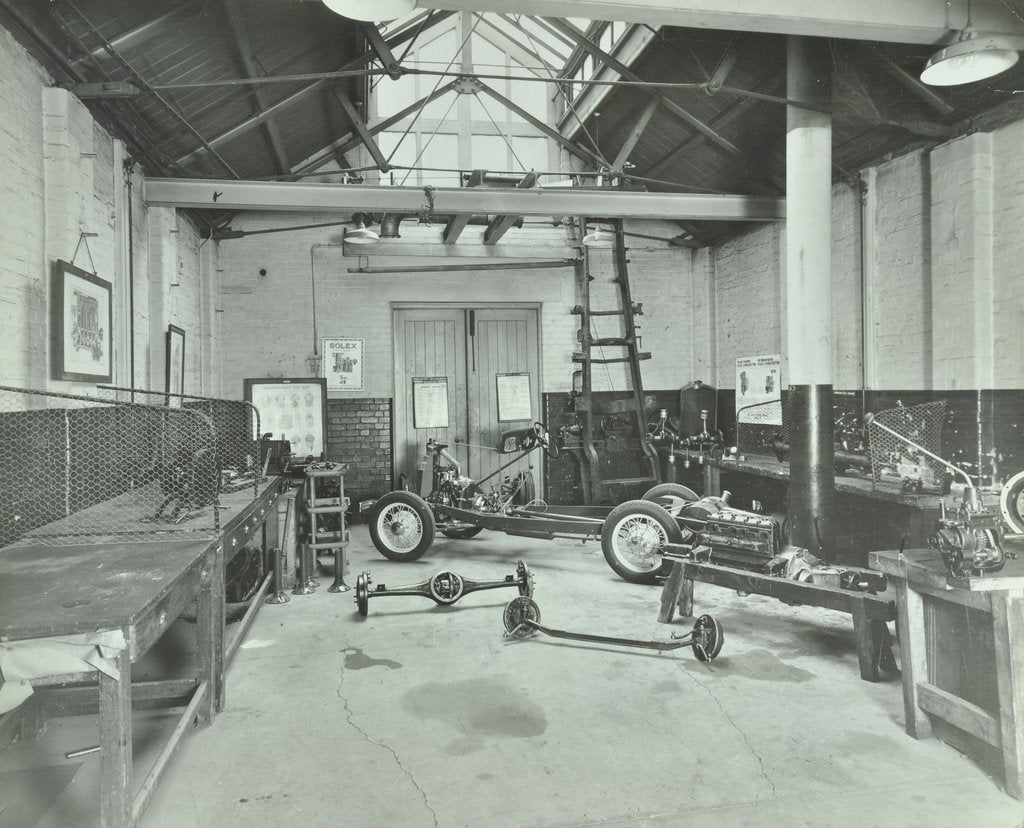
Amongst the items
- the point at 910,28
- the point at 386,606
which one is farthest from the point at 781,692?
the point at 910,28

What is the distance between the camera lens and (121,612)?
6.81 feet

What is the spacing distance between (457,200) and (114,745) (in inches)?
198

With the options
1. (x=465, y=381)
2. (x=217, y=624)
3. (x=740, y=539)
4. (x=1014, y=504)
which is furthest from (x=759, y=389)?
(x=217, y=624)

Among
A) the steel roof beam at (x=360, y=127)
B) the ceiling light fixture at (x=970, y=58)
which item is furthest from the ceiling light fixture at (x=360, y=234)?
the ceiling light fixture at (x=970, y=58)

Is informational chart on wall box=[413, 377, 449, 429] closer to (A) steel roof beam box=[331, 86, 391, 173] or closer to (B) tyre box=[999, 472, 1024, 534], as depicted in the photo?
(A) steel roof beam box=[331, 86, 391, 173]

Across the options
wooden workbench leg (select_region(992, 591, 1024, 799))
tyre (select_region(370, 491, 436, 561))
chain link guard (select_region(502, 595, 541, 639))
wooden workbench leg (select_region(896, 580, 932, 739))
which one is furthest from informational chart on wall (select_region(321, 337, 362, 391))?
wooden workbench leg (select_region(992, 591, 1024, 799))

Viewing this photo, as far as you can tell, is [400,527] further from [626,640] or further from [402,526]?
[626,640]

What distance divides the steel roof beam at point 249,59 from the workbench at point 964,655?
5.21 m

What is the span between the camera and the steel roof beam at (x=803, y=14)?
3709mm

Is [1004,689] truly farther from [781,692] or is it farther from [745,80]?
[745,80]

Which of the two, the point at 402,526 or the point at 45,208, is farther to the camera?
the point at 402,526

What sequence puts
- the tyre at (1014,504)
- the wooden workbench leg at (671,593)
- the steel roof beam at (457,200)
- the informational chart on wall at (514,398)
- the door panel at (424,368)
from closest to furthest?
the tyre at (1014,504) → the wooden workbench leg at (671,593) → the steel roof beam at (457,200) → the door panel at (424,368) → the informational chart on wall at (514,398)

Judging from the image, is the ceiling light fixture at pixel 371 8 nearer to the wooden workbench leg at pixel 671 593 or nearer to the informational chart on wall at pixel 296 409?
the wooden workbench leg at pixel 671 593

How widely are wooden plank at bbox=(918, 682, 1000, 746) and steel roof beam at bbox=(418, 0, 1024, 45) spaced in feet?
12.0
